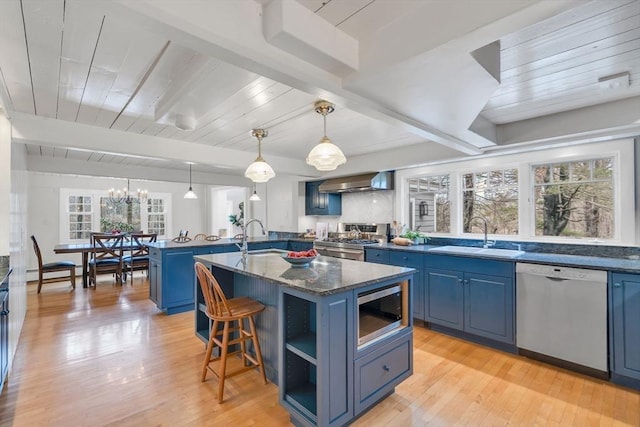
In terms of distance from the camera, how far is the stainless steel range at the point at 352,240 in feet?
14.0

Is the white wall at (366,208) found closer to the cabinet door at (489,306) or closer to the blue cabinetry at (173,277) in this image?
the cabinet door at (489,306)

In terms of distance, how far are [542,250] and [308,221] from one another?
3.71 m

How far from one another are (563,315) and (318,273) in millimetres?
2187

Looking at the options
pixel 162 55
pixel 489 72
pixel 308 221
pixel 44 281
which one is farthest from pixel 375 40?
pixel 44 281

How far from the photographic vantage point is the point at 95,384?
2.32 meters

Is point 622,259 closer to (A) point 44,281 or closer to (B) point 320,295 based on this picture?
(B) point 320,295

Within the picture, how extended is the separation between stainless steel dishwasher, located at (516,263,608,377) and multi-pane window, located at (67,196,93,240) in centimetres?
882

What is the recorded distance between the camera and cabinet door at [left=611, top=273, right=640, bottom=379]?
88.4 inches

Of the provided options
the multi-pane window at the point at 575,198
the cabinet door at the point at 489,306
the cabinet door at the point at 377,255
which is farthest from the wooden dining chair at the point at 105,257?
the multi-pane window at the point at 575,198

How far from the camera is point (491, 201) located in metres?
3.71

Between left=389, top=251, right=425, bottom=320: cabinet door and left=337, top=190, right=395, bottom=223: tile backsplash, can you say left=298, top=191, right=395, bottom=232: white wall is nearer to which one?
left=337, top=190, right=395, bottom=223: tile backsplash

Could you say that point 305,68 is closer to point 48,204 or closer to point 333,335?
point 333,335

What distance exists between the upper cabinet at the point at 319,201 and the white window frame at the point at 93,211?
4831mm

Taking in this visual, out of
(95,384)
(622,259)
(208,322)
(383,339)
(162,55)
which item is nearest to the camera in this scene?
(162,55)
